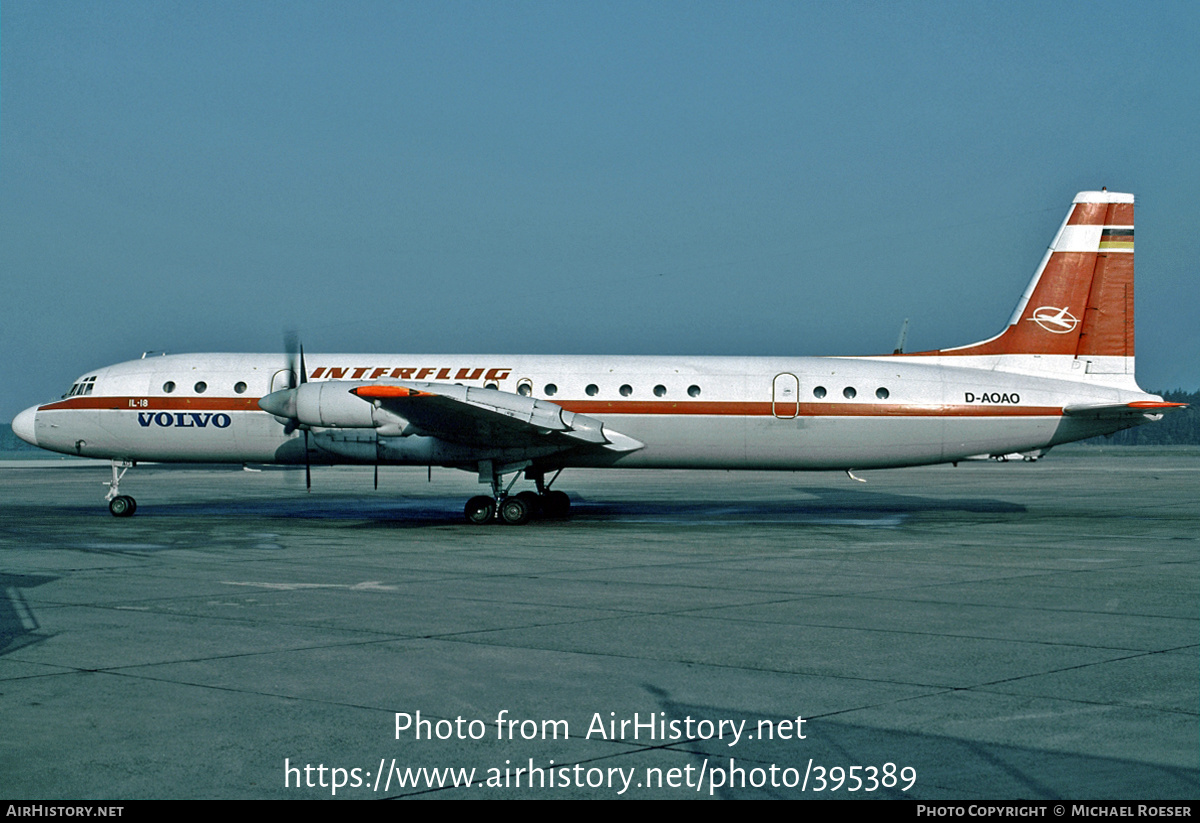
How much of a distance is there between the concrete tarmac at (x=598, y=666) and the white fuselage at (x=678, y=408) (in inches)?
162

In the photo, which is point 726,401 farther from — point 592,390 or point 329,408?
point 329,408

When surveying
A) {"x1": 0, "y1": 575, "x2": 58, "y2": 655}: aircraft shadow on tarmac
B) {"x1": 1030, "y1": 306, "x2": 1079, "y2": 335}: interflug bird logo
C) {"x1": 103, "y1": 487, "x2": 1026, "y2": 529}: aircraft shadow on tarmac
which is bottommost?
{"x1": 103, "y1": 487, "x2": 1026, "y2": 529}: aircraft shadow on tarmac

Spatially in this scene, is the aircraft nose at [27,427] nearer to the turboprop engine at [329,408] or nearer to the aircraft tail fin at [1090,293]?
the turboprop engine at [329,408]

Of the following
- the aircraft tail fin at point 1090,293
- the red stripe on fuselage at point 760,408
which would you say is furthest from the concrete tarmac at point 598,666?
the aircraft tail fin at point 1090,293

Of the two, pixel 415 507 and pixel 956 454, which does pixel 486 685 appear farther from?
pixel 415 507

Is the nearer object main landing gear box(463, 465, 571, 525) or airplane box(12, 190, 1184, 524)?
main landing gear box(463, 465, 571, 525)

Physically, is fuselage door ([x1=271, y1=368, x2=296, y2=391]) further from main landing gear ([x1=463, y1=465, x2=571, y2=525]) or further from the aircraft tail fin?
the aircraft tail fin

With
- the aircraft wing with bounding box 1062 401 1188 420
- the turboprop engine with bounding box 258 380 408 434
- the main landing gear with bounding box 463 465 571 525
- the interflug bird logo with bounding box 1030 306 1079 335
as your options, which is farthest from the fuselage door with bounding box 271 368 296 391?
the aircraft wing with bounding box 1062 401 1188 420

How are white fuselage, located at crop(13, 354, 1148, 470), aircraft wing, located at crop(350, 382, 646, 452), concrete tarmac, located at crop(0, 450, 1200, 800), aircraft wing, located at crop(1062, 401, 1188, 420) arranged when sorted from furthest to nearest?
white fuselage, located at crop(13, 354, 1148, 470)
aircraft wing, located at crop(1062, 401, 1188, 420)
aircraft wing, located at crop(350, 382, 646, 452)
concrete tarmac, located at crop(0, 450, 1200, 800)

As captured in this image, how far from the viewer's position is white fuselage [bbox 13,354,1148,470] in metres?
24.2

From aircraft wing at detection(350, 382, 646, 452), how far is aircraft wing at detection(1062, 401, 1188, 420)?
33.5 feet

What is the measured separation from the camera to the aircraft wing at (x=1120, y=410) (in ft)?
75.8
